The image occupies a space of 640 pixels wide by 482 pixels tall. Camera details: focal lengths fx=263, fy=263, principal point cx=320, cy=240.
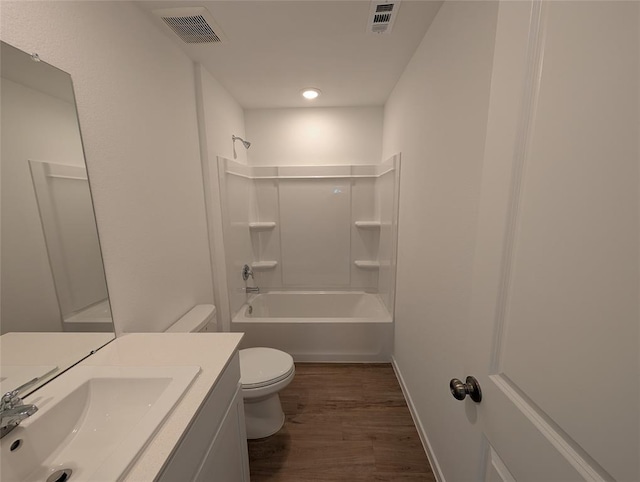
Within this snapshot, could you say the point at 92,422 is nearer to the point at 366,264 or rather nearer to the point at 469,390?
the point at 469,390

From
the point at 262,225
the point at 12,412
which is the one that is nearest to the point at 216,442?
the point at 12,412

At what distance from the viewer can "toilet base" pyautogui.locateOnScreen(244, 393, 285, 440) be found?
5.43ft

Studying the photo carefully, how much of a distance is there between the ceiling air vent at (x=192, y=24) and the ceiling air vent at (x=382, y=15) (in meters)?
0.82

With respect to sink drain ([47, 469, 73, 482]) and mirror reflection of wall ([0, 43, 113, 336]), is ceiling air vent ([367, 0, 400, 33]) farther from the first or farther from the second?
sink drain ([47, 469, 73, 482])

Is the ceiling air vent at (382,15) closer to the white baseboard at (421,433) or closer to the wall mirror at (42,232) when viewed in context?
the wall mirror at (42,232)

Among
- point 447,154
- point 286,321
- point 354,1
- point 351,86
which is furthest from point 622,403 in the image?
point 351,86

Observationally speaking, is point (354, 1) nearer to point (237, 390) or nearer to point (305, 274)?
point (237, 390)

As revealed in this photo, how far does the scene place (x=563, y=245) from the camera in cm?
45

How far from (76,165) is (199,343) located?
0.81m

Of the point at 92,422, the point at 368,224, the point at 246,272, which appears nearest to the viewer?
the point at 92,422

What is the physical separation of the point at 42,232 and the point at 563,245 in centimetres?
140

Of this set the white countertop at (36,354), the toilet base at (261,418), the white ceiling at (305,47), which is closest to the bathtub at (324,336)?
the toilet base at (261,418)

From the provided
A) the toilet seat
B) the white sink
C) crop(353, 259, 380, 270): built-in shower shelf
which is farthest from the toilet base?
crop(353, 259, 380, 270): built-in shower shelf

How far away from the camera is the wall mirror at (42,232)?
2.55 feet
